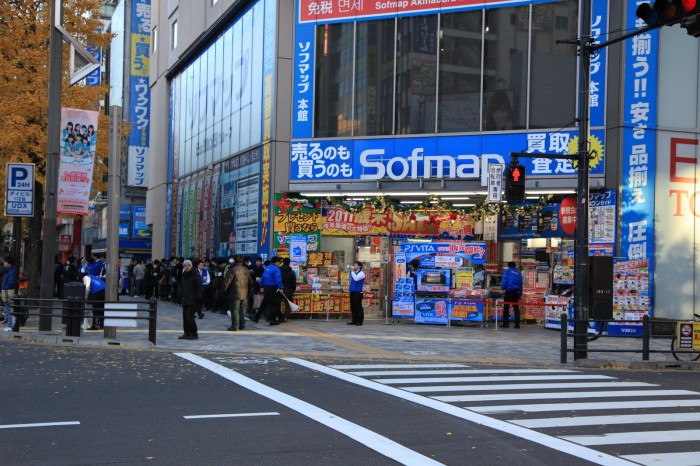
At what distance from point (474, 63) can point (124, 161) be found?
117ft

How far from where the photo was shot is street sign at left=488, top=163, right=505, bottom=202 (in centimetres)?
2170

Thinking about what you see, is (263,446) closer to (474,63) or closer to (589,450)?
(589,450)

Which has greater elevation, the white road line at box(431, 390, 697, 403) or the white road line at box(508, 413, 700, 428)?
the white road line at box(508, 413, 700, 428)

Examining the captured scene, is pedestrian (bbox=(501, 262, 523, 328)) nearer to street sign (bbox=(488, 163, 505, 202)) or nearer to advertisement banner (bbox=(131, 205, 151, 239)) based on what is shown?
street sign (bbox=(488, 163, 505, 202))

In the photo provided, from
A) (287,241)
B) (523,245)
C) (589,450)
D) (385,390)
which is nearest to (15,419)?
(385,390)

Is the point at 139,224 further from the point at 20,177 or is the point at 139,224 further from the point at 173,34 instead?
the point at 20,177

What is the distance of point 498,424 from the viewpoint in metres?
9.09

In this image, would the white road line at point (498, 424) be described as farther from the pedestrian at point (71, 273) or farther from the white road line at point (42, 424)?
the pedestrian at point (71, 273)

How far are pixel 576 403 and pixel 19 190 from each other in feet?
46.3

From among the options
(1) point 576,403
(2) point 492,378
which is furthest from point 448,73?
(1) point 576,403

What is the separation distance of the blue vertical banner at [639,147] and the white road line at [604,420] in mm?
12655

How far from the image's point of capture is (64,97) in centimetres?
2544

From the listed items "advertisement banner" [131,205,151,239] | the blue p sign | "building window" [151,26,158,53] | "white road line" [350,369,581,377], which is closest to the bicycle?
"white road line" [350,369,581,377]

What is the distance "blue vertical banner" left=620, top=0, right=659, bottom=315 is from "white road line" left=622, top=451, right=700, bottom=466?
14990 millimetres
